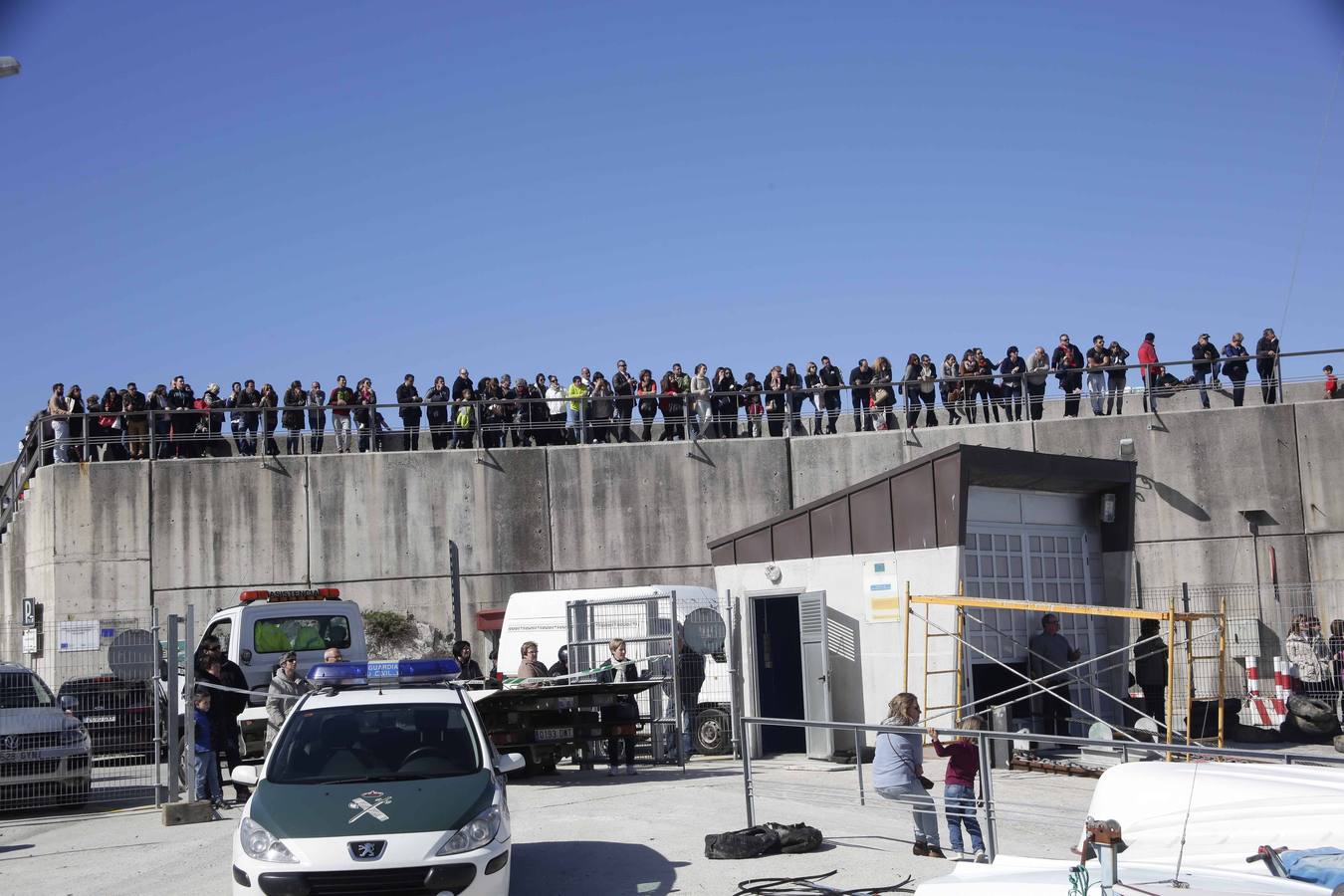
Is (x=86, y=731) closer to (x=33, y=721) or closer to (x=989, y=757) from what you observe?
(x=33, y=721)

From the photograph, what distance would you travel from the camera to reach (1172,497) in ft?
77.6

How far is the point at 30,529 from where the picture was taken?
24.8 metres

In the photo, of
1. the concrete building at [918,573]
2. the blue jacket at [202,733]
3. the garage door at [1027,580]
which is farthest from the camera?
the garage door at [1027,580]

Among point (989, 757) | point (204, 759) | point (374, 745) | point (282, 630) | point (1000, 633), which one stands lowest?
point (204, 759)

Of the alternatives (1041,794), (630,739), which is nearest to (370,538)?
(630,739)

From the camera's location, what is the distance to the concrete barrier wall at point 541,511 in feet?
76.2

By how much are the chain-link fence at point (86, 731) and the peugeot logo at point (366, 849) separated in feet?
24.7

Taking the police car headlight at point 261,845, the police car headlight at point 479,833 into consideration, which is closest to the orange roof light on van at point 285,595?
the police car headlight at point 261,845

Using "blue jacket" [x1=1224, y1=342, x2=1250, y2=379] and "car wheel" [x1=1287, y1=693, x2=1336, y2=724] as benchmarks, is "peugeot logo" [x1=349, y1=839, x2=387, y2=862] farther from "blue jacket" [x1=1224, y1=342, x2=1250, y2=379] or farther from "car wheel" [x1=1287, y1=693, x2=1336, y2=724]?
"blue jacket" [x1=1224, y1=342, x2=1250, y2=379]

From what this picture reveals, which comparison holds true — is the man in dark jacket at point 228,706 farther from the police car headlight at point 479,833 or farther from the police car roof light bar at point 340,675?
the police car headlight at point 479,833

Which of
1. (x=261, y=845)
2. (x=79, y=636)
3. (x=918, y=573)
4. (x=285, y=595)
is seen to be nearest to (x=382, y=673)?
(x=261, y=845)

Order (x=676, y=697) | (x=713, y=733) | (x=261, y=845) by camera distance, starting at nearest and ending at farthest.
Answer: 1. (x=261, y=845)
2. (x=676, y=697)
3. (x=713, y=733)

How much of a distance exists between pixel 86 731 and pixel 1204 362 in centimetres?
2029

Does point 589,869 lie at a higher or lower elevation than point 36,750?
lower
